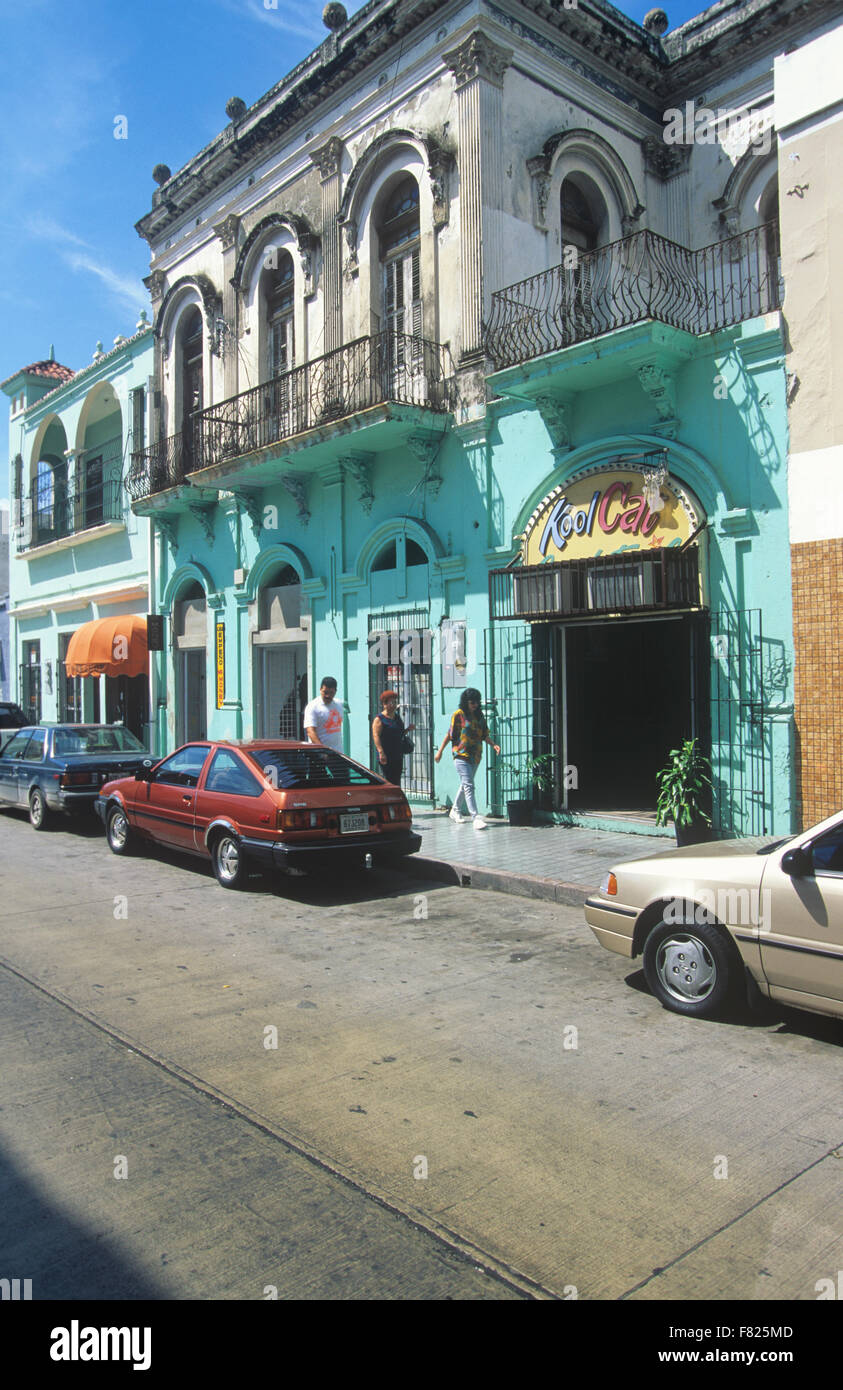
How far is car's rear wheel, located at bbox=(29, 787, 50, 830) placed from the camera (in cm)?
1413

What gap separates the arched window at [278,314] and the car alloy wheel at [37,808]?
865 centimetres

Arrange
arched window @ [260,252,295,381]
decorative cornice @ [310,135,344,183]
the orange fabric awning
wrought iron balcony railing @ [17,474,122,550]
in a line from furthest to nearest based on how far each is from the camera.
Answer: wrought iron balcony railing @ [17,474,122,550]
the orange fabric awning
arched window @ [260,252,295,381]
decorative cornice @ [310,135,344,183]

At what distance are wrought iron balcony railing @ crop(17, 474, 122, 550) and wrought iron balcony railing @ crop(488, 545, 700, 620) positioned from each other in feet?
48.1

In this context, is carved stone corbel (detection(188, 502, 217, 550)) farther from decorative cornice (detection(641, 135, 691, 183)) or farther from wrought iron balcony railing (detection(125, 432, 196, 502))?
decorative cornice (detection(641, 135, 691, 183))

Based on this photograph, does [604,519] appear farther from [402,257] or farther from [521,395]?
[402,257]

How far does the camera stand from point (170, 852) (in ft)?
39.1

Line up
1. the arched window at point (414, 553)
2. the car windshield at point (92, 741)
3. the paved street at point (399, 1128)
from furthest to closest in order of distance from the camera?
the arched window at point (414, 553) < the car windshield at point (92, 741) < the paved street at point (399, 1128)

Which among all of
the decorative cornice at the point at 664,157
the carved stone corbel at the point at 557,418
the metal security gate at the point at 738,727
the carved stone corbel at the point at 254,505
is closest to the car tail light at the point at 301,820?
the metal security gate at the point at 738,727

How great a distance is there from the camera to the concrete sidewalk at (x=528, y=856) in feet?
30.7

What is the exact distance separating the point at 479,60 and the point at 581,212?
8.94ft

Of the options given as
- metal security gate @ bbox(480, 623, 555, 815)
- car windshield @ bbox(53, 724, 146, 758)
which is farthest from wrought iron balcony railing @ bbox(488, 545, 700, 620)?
car windshield @ bbox(53, 724, 146, 758)

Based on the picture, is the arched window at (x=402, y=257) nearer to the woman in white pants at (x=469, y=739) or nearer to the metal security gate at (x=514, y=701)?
the metal security gate at (x=514, y=701)
